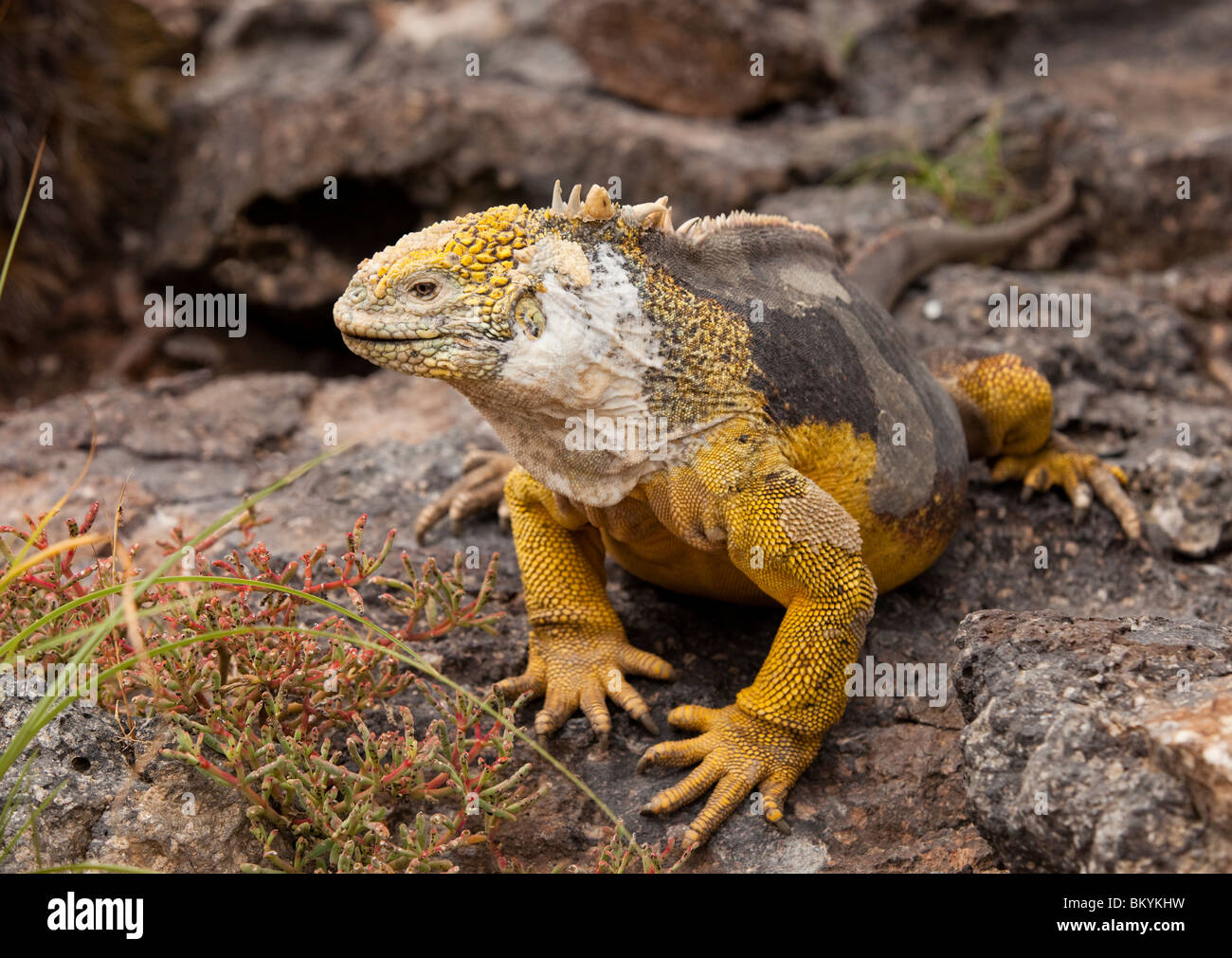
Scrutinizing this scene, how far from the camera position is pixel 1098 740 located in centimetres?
287

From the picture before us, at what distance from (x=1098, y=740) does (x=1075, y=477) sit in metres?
2.39

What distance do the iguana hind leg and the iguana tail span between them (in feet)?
2.09

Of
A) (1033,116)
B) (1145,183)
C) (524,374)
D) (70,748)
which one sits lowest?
(70,748)

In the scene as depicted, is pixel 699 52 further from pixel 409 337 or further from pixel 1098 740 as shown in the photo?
pixel 1098 740

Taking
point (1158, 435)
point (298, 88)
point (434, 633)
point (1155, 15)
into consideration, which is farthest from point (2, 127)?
point (1155, 15)

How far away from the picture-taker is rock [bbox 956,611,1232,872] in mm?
2637

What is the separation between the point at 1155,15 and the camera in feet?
32.9

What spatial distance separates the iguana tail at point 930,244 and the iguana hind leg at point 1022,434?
64 cm

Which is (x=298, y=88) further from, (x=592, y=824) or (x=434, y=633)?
(x=592, y=824)

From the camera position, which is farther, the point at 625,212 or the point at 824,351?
the point at 824,351

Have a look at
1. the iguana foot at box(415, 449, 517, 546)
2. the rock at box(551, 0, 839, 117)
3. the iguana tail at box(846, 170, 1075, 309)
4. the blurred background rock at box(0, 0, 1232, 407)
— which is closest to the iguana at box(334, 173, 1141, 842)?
the iguana foot at box(415, 449, 517, 546)

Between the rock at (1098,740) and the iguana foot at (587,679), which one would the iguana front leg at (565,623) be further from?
the rock at (1098,740)

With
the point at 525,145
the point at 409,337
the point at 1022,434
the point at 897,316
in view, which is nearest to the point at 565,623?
the point at 409,337
